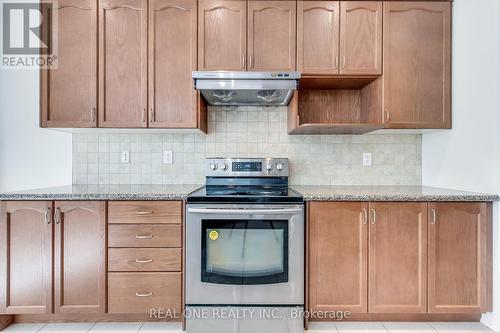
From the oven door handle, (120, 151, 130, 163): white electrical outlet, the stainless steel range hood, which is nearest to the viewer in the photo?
the oven door handle

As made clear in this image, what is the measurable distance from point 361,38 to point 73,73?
209 centimetres

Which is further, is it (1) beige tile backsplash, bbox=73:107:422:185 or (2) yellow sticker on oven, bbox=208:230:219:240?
(1) beige tile backsplash, bbox=73:107:422:185

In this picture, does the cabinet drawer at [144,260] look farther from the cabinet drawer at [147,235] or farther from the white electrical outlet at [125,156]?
the white electrical outlet at [125,156]

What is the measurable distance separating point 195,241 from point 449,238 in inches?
62.8

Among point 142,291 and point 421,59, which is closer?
point 142,291

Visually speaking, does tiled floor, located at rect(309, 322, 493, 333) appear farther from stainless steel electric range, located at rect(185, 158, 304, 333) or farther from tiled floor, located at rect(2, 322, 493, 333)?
stainless steel electric range, located at rect(185, 158, 304, 333)

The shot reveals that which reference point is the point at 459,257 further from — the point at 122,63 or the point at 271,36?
the point at 122,63

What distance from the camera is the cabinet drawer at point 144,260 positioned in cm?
186

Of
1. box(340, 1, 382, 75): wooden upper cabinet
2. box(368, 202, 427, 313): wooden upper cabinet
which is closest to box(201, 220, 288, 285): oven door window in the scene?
box(368, 202, 427, 313): wooden upper cabinet

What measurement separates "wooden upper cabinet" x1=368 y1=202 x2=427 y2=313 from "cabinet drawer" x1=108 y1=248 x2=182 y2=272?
1244 millimetres

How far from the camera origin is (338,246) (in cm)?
185

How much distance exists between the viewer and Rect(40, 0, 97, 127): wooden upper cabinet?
208cm

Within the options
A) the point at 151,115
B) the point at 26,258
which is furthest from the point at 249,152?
the point at 26,258

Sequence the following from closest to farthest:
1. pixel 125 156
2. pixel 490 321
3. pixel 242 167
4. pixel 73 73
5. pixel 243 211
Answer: pixel 243 211
pixel 490 321
pixel 73 73
pixel 242 167
pixel 125 156
